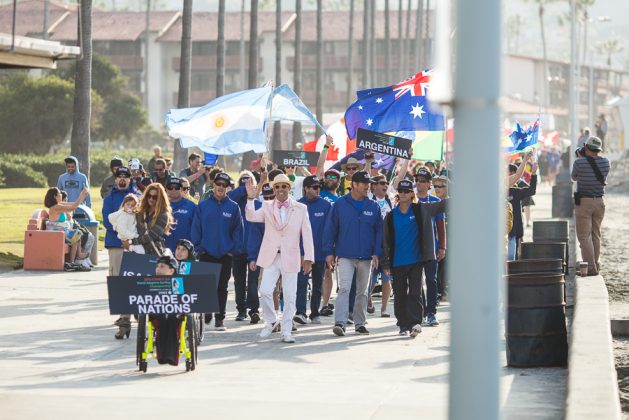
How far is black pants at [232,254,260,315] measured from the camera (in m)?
16.2

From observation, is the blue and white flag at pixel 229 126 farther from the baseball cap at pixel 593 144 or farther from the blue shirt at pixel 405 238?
the blue shirt at pixel 405 238

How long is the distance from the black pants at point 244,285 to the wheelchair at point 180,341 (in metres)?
3.85

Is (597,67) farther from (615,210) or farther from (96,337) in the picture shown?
(96,337)

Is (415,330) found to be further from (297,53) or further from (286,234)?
(297,53)

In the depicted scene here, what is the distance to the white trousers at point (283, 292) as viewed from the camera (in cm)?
1451

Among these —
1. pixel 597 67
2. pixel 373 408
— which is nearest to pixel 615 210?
pixel 373 408

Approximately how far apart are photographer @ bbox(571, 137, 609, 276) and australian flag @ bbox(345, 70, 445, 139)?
8.59 feet

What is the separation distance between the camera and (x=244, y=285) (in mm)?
16344

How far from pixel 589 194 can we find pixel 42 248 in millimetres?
8551

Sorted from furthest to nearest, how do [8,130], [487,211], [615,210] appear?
[8,130], [615,210], [487,211]

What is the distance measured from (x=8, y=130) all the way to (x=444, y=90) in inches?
2520

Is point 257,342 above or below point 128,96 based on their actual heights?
below

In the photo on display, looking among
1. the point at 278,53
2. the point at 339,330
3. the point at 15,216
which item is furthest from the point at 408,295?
the point at 278,53

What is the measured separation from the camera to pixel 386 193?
1750 centimetres
